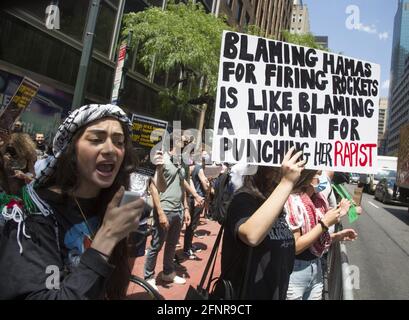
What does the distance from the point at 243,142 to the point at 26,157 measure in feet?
11.4

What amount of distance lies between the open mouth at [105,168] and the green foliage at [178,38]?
12065 mm

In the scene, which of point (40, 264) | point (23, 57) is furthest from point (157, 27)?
point (40, 264)

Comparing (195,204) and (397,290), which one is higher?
(195,204)

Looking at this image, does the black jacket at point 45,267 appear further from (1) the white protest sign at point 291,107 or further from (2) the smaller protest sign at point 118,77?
(2) the smaller protest sign at point 118,77

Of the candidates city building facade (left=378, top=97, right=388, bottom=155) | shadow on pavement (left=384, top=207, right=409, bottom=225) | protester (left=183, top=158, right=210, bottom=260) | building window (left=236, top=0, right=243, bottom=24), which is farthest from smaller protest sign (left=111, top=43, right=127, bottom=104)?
city building facade (left=378, top=97, right=388, bottom=155)

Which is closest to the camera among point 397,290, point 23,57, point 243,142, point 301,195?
point 243,142

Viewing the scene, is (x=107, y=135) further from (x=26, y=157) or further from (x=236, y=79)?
(x=26, y=157)

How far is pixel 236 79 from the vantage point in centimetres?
217

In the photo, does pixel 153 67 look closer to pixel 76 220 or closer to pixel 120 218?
pixel 76 220

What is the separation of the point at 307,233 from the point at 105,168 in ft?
4.65

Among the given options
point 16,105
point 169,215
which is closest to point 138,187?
point 169,215

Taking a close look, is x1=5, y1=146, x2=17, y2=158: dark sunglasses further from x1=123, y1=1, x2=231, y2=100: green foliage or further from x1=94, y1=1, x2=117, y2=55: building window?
x1=123, y1=1, x2=231, y2=100: green foliage

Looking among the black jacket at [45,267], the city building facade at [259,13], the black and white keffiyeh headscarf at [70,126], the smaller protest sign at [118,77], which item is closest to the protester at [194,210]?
the smaller protest sign at [118,77]

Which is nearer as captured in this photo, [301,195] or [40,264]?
[40,264]
